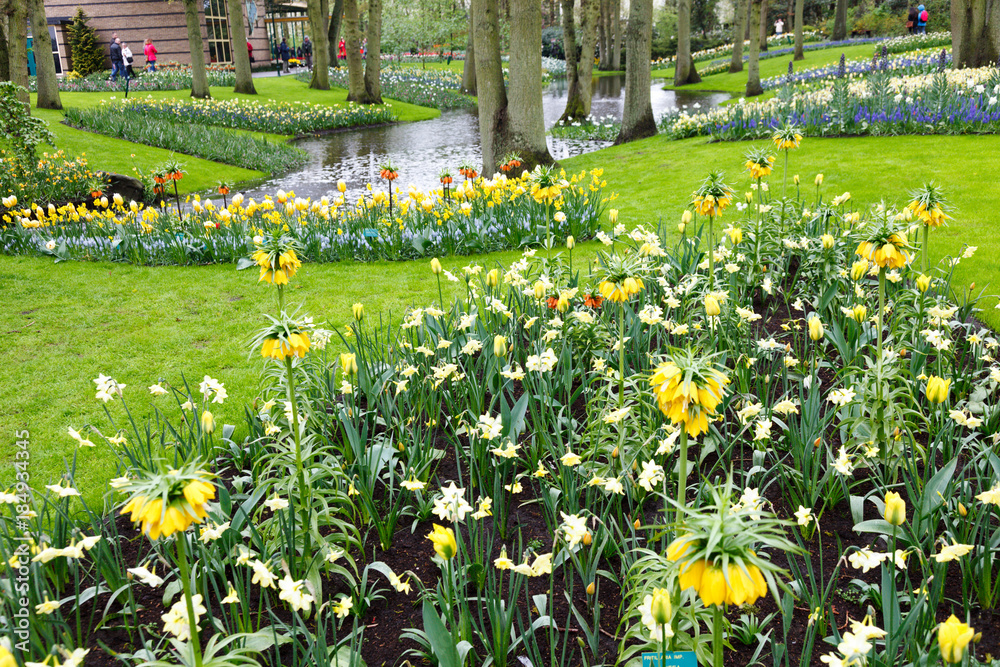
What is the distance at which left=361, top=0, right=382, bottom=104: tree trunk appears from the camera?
2217 cm

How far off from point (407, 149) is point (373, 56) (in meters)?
8.26

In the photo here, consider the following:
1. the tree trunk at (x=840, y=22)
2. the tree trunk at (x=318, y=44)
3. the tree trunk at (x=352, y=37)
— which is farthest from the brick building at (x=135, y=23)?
the tree trunk at (x=840, y=22)

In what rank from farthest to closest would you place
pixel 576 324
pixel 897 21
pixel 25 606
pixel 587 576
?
pixel 897 21 → pixel 576 324 → pixel 587 576 → pixel 25 606

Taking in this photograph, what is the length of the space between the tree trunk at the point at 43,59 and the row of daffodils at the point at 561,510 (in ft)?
49.9

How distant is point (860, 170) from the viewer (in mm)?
8492

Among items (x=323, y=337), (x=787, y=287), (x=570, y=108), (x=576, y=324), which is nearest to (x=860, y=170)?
(x=787, y=287)

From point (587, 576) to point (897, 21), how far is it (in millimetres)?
44269

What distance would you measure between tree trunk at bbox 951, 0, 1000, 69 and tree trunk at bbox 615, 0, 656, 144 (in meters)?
5.67

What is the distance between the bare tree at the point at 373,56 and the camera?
72.7 ft

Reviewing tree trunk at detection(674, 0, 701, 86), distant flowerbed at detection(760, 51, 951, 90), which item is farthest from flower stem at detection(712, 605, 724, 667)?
tree trunk at detection(674, 0, 701, 86)

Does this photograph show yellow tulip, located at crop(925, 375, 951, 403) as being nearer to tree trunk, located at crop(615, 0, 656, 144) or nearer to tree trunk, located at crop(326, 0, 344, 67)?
tree trunk, located at crop(615, 0, 656, 144)

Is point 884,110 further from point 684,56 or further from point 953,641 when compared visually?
point 684,56

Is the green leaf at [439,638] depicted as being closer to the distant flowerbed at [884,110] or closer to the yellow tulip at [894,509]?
the yellow tulip at [894,509]

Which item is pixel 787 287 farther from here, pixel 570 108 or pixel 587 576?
pixel 570 108
